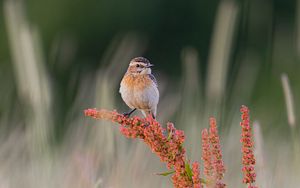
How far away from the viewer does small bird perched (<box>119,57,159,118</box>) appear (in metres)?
4.34

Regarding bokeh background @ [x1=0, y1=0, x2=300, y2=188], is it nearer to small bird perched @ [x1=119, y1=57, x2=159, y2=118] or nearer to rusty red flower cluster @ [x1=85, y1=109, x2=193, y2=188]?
small bird perched @ [x1=119, y1=57, x2=159, y2=118]

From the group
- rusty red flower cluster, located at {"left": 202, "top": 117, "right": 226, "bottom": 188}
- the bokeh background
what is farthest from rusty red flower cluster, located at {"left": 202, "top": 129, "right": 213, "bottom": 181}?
the bokeh background

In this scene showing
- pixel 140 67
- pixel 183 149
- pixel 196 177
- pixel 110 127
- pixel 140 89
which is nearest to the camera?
pixel 196 177

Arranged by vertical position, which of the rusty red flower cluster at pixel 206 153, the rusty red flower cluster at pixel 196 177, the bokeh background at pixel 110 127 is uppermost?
the bokeh background at pixel 110 127

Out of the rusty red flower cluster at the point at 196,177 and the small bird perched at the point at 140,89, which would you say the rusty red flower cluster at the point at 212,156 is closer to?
the rusty red flower cluster at the point at 196,177

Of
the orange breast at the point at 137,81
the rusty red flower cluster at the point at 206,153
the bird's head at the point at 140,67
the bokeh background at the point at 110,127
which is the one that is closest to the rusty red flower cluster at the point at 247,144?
the rusty red flower cluster at the point at 206,153

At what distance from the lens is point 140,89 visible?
4539 mm

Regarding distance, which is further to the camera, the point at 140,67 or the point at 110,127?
the point at 140,67

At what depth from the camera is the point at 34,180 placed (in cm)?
399

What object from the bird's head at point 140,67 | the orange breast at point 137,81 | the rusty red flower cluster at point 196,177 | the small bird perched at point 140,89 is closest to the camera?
the rusty red flower cluster at point 196,177

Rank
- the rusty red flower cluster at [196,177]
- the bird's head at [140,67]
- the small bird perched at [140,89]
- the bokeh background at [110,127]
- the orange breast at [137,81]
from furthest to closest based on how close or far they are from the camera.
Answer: the bird's head at [140,67] → the orange breast at [137,81] → the small bird perched at [140,89] → the bokeh background at [110,127] → the rusty red flower cluster at [196,177]

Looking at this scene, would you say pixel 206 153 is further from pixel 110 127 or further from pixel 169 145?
pixel 110 127

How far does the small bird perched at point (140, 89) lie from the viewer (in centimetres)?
434

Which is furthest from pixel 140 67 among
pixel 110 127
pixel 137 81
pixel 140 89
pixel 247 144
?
pixel 247 144
